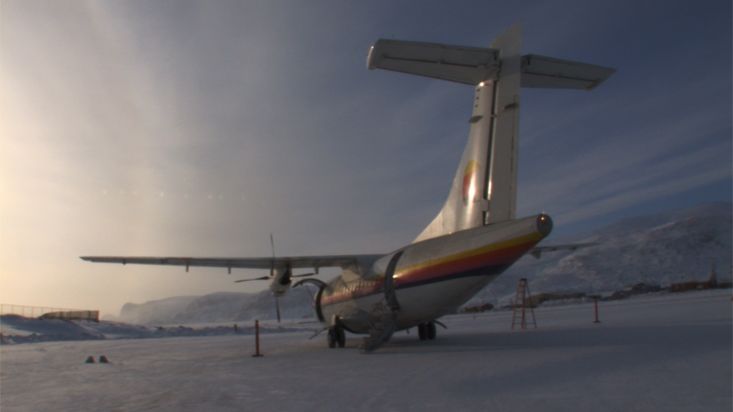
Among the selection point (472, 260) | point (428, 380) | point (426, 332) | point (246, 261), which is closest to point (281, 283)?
point (246, 261)

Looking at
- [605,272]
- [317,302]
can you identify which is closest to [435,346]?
[317,302]

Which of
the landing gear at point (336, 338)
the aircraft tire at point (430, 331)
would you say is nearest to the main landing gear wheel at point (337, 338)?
the landing gear at point (336, 338)

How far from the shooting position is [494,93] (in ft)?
39.1

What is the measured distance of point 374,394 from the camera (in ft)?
22.5

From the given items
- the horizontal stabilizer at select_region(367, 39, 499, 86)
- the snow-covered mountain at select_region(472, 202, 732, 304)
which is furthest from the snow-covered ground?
the snow-covered mountain at select_region(472, 202, 732, 304)

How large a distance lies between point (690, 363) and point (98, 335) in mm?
32346

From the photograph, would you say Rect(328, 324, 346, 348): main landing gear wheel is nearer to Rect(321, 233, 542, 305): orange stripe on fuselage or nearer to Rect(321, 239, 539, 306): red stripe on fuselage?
Answer: Rect(321, 239, 539, 306): red stripe on fuselage

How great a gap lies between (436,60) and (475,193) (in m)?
3.08

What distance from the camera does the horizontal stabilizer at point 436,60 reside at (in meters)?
10.4

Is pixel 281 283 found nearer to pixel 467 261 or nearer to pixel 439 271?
pixel 439 271

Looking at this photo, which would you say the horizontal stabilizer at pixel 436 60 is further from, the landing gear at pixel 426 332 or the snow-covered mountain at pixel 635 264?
the snow-covered mountain at pixel 635 264

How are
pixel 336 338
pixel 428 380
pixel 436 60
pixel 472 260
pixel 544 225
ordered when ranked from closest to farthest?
pixel 428 380, pixel 544 225, pixel 436 60, pixel 472 260, pixel 336 338

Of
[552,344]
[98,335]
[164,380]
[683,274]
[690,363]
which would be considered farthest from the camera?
[683,274]

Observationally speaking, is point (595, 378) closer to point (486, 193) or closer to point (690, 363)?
point (690, 363)
